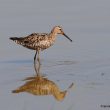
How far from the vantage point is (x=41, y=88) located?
→ 11.3 meters

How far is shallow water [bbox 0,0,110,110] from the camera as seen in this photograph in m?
10.2

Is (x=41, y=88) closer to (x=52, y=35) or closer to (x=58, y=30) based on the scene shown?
(x=52, y=35)

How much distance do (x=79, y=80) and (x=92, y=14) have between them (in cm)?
586

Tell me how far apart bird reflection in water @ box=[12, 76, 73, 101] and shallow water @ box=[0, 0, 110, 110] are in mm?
123

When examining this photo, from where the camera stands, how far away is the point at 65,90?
10828mm

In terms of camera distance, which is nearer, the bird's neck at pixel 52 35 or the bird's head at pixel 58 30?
the bird's neck at pixel 52 35

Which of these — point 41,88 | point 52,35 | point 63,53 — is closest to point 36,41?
point 52,35

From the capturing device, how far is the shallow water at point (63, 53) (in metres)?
10.2

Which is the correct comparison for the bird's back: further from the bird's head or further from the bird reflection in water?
the bird reflection in water

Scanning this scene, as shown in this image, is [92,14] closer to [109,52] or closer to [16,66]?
[109,52]

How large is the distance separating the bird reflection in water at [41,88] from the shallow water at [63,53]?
0.40ft

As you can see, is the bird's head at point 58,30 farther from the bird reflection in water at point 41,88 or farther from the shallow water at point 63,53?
the bird reflection in water at point 41,88

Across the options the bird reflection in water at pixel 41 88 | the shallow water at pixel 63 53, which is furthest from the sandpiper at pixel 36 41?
the bird reflection in water at pixel 41 88

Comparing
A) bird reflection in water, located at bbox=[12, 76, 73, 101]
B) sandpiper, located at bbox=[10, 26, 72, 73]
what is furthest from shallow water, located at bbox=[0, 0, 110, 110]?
sandpiper, located at bbox=[10, 26, 72, 73]
